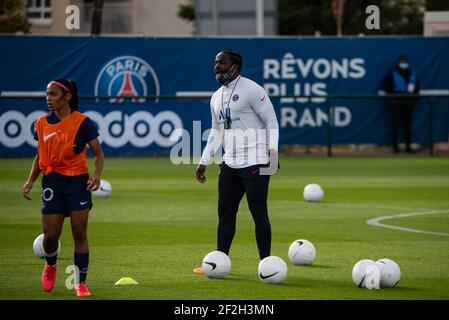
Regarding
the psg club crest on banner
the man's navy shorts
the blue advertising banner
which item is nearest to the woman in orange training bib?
the man's navy shorts

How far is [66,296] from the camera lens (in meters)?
10.7

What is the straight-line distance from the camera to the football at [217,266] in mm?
12016

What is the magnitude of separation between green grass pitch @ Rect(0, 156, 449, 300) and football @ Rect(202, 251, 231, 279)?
0.38 feet

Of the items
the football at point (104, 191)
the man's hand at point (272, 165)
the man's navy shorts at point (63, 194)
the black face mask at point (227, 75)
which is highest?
the black face mask at point (227, 75)

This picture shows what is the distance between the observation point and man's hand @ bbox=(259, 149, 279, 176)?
38.8ft

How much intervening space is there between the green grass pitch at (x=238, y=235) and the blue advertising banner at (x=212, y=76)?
3.80m

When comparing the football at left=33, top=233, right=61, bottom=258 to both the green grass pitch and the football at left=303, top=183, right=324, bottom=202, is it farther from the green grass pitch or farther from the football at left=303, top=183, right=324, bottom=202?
the football at left=303, top=183, right=324, bottom=202

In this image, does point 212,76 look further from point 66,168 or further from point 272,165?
point 66,168

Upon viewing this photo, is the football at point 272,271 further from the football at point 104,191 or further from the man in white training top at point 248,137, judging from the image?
the football at point 104,191

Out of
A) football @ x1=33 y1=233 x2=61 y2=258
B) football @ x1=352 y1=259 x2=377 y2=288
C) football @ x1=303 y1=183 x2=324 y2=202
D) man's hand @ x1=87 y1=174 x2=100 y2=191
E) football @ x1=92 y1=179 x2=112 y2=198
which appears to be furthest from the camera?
football @ x1=92 y1=179 x2=112 y2=198

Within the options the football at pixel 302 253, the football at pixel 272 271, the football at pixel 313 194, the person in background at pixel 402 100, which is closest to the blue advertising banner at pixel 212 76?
the person in background at pixel 402 100

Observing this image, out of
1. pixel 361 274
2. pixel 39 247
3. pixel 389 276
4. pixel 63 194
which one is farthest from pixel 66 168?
pixel 389 276

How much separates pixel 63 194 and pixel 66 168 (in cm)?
25

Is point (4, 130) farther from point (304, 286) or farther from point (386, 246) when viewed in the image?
point (304, 286)
